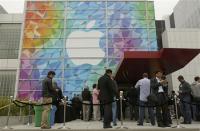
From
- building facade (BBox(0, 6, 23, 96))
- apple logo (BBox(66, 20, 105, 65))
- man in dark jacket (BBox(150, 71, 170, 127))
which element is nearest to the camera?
man in dark jacket (BBox(150, 71, 170, 127))

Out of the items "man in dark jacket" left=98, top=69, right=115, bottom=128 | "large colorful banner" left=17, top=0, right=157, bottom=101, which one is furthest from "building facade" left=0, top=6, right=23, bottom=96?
"man in dark jacket" left=98, top=69, right=115, bottom=128

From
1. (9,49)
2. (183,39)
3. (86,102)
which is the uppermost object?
(183,39)

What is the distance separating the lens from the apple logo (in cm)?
3747

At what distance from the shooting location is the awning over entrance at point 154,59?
515 inches

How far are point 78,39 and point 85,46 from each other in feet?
4.51

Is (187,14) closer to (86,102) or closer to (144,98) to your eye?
(86,102)

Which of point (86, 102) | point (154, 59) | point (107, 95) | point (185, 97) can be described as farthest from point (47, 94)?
point (154, 59)

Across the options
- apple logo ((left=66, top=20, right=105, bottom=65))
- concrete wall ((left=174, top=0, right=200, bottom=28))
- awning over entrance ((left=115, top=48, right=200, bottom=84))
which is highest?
concrete wall ((left=174, top=0, right=200, bottom=28))

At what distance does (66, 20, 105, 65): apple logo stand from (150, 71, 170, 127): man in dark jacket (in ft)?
89.6

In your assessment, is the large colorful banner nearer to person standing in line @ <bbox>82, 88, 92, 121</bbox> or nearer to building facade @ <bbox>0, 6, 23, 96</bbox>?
building facade @ <bbox>0, 6, 23, 96</bbox>

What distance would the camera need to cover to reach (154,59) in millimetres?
13891

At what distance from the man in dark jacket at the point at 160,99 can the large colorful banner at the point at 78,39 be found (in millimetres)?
26255

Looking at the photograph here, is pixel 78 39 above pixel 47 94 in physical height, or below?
above

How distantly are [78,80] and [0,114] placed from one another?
73.9 feet
